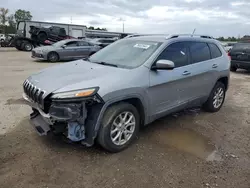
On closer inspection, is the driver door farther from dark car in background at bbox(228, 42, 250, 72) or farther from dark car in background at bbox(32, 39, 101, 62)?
dark car in background at bbox(32, 39, 101, 62)

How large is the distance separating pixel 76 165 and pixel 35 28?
878 inches

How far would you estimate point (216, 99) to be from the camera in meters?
5.67

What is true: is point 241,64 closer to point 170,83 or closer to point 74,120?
point 170,83

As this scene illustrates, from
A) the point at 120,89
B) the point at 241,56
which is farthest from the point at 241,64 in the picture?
the point at 120,89

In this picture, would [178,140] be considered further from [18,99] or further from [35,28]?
[35,28]

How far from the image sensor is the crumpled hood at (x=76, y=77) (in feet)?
10.8

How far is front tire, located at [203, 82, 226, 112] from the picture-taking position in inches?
217

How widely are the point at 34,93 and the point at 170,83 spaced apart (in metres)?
2.12

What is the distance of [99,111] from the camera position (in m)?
3.30

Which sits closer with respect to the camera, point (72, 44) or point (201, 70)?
point (201, 70)

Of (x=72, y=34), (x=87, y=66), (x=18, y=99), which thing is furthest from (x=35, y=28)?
(x=87, y=66)

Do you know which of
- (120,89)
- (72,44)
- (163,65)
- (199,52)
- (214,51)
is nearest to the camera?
(120,89)

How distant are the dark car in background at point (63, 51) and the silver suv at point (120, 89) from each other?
10.8m

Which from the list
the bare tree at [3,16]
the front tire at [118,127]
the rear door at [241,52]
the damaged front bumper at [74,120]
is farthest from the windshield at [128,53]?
the bare tree at [3,16]
